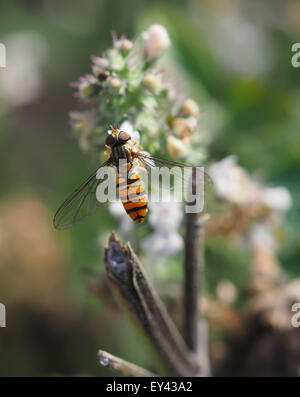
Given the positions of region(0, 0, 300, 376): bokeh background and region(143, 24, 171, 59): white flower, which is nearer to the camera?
region(143, 24, 171, 59): white flower

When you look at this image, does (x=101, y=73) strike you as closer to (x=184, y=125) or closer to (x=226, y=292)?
(x=184, y=125)

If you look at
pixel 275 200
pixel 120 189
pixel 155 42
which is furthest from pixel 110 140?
pixel 275 200

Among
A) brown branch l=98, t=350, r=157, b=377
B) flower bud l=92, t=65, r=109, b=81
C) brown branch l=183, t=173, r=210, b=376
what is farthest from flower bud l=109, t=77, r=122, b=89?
brown branch l=98, t=350, r=157, b=377

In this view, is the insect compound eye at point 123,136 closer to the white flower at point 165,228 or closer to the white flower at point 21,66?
the white flower at point 165,228

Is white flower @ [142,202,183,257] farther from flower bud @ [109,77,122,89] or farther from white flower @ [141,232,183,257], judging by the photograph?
flower bud @ [109,77,122,89]

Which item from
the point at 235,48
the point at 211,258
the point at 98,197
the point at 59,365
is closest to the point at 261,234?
the point at 211,258

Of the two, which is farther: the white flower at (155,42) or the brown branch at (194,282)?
the white flower at (155,42)

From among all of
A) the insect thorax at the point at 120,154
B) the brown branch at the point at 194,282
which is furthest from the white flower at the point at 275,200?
the insect thorax at the point at 120,154
